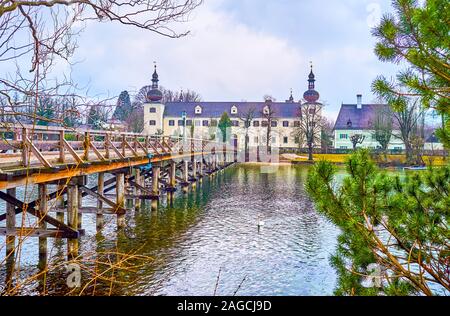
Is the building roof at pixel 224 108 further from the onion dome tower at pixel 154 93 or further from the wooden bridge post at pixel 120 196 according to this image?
the wooden bridge post at pixel 120 196

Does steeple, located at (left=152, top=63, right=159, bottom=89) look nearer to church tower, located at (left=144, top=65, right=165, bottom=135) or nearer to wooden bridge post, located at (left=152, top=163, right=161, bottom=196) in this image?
church tower, located at (left=144, top=65, right=165, bottom=135)

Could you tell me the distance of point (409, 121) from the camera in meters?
47.8

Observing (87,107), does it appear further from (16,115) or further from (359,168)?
(359,168)

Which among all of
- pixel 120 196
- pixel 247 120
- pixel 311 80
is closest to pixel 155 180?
pixel 120 196

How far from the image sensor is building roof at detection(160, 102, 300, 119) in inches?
2945

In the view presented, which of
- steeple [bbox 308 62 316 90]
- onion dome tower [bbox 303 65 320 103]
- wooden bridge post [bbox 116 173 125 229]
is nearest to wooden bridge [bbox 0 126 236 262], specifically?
wooden bridge post [bbox 116 173 125 229]

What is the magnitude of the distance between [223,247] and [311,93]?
62784 millimetres

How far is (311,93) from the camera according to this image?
234ft

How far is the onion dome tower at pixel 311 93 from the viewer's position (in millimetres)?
71000

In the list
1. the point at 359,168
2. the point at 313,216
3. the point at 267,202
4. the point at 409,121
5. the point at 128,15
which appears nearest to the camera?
the point at 359,168

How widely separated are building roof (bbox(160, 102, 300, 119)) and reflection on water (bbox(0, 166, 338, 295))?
55179 mm

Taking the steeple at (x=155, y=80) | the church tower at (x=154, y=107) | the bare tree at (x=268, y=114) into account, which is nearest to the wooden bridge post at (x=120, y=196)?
A: the bare tree at (x=268, y=114)
